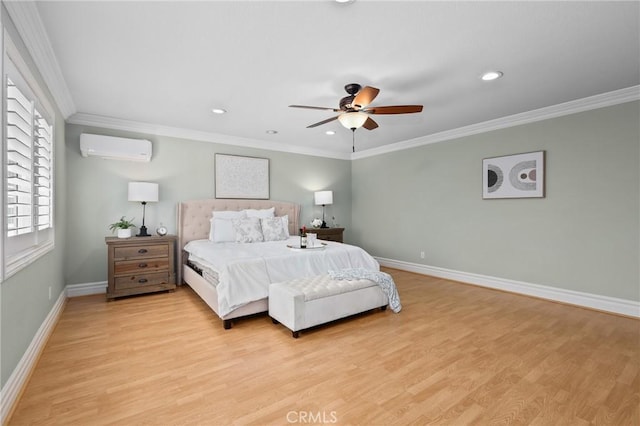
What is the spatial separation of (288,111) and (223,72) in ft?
3.96

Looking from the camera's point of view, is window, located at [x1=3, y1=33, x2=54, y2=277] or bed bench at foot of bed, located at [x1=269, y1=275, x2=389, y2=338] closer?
window, located at [x1=3, y1=33, x2=54, y2=277]

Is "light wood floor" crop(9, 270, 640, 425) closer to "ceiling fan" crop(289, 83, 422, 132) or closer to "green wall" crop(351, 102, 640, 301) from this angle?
"green wall" crop(351, 102, 640, 301)

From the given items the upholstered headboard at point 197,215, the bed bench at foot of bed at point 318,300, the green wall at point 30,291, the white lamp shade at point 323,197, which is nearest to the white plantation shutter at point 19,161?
the green wall at point 30,291

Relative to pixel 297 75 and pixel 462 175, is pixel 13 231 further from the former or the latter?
pixel 462 175

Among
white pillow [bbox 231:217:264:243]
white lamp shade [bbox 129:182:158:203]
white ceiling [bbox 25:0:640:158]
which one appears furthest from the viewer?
white pillow [bbox 231:217:264:243]

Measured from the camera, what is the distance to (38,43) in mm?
2252

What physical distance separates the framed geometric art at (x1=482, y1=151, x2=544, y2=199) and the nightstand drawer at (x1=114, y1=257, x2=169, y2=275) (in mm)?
4810

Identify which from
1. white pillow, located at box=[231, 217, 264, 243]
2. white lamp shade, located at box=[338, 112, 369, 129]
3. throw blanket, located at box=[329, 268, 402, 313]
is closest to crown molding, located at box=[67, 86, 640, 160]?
white pillow, located at box=[231, 217, 264, 243]

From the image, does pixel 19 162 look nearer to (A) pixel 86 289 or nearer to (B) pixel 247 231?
(B) pixel 247 231

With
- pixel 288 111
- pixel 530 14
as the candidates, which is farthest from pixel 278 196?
pixel 530 14

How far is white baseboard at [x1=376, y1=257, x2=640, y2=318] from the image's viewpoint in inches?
134

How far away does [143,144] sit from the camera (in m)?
4.36

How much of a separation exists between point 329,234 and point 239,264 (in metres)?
3.01

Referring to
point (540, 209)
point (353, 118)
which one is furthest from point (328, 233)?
point (540, 209)
